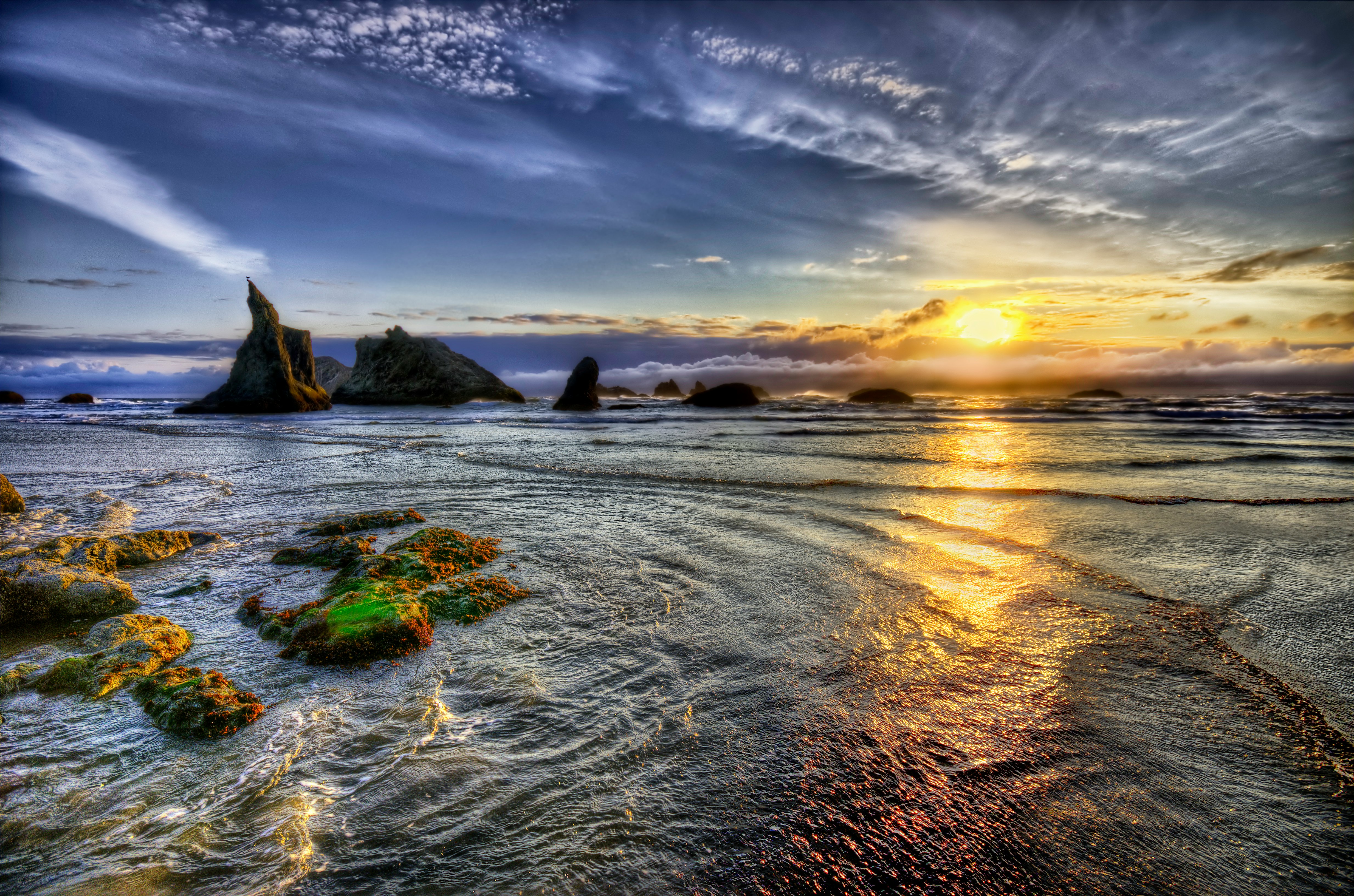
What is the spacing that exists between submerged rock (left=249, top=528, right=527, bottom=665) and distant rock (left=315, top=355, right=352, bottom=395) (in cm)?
9878

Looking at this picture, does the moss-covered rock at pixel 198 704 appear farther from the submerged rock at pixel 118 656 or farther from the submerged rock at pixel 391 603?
the submerged rock at pixel 391 603

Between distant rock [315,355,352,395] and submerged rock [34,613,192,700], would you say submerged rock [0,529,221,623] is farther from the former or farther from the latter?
distant rock [315,355,352,395]

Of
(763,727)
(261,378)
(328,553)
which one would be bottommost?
(328,553)

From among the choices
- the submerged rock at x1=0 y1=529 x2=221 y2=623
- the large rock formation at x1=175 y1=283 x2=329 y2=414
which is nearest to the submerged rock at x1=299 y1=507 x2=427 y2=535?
the submerged rock at x1=0 y1=529 x2=221 y2=623

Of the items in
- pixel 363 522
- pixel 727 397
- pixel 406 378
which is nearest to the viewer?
pixel 363 522

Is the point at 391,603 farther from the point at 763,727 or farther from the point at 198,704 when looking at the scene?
the point at 763,727

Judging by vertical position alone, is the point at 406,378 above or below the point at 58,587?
above

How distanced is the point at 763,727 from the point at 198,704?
2794mm

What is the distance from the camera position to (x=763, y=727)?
2590 millimetres

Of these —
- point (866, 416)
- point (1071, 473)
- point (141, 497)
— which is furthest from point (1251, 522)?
point (866, 416)

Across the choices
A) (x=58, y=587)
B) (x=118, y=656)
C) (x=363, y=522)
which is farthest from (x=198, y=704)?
(x=363, y=522)

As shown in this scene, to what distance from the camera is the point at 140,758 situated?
244 centimetres

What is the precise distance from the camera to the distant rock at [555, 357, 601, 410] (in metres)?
43.6

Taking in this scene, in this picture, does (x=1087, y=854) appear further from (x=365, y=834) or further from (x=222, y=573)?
(x=222, y=573)
